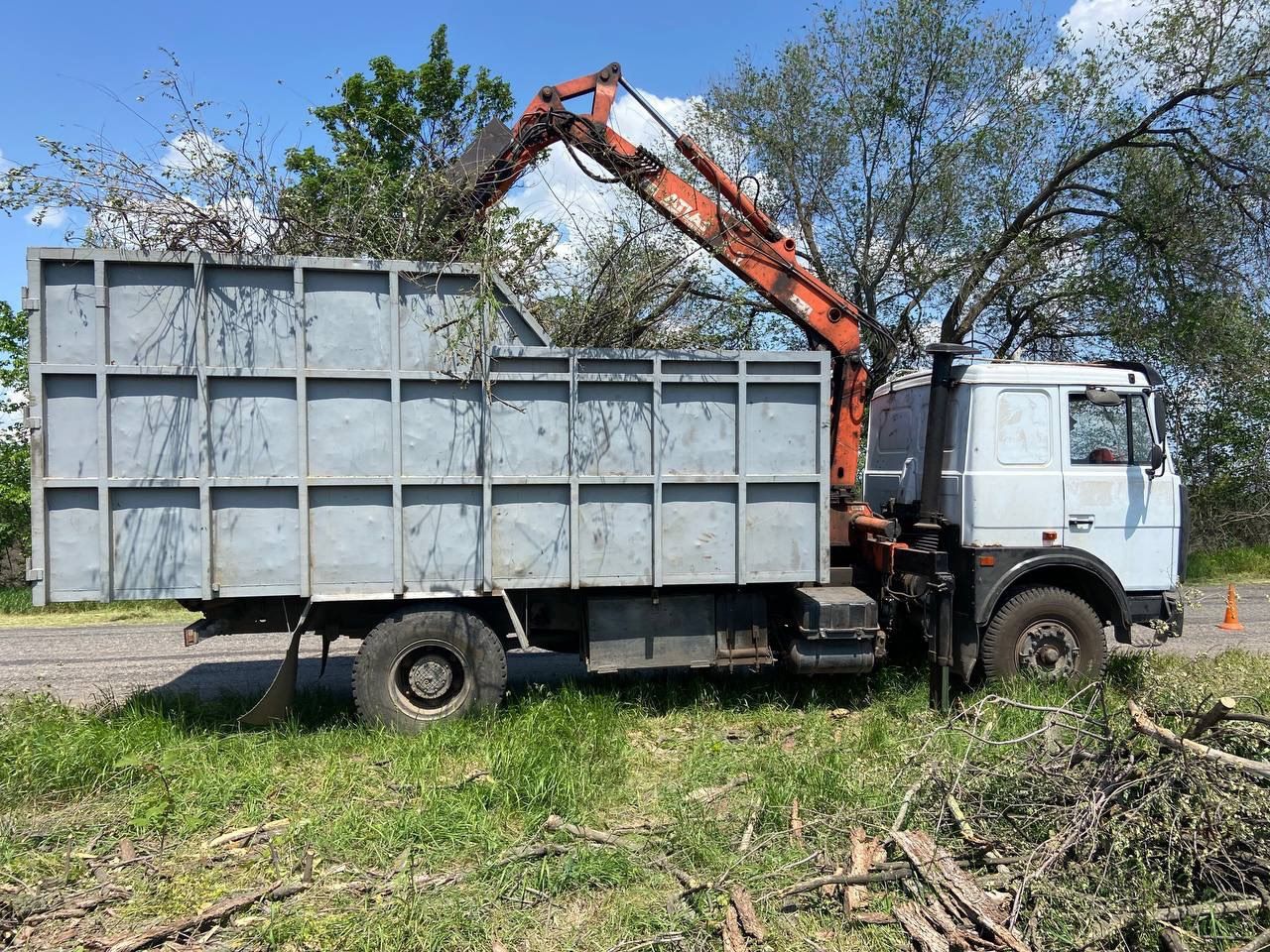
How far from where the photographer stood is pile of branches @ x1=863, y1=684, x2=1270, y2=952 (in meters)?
3.00

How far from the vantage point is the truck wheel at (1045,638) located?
228 inches

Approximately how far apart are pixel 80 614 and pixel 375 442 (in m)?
9.43

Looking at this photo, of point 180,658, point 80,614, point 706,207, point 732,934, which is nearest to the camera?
point 732,934

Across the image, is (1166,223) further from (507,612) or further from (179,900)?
(179,900)

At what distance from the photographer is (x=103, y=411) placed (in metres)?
4.75

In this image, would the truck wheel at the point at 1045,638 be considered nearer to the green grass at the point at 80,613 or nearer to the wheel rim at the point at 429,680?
the wheel rim at the point at 429,680

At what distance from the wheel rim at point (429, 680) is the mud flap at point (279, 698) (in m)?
0.74

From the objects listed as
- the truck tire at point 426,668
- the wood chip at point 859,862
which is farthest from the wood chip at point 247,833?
the wood chip at point 859,862

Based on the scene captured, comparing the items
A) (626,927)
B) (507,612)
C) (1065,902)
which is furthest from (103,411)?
(1065,902)

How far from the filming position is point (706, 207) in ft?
20.6

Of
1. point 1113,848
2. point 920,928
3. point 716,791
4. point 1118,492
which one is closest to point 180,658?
point 716,791

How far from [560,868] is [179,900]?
1.65 metres

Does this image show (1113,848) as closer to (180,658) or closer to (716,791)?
(716,791)

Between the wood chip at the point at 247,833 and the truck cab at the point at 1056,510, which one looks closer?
the wood chip at the point at 247,833
